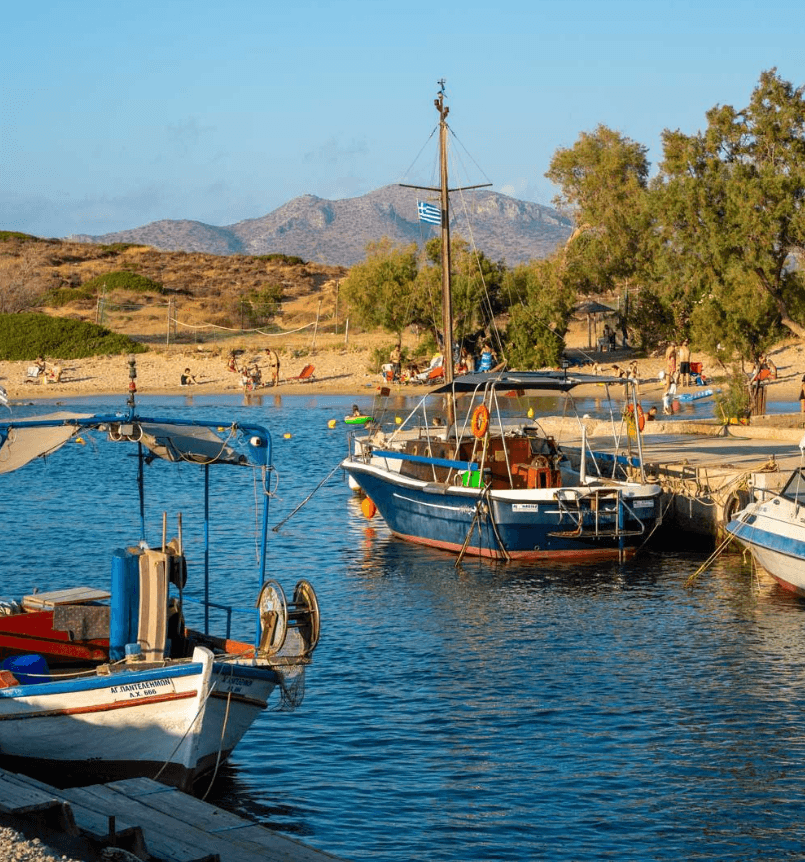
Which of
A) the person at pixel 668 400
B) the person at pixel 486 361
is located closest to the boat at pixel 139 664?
the person at pixel 668 400

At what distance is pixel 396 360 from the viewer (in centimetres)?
6756

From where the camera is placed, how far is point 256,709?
44.1 ft

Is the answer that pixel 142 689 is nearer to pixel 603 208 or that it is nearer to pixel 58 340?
pixel 603 208

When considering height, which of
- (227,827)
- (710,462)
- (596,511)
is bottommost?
(227,827)

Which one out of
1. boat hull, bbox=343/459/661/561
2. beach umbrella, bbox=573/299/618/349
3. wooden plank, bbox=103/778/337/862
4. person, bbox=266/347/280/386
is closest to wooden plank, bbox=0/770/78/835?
wooden plank, bbox=103/778/337/862

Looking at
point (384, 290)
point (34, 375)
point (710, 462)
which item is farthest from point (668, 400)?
point (34, 375)

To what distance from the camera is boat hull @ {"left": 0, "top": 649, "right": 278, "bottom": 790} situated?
12570 mm

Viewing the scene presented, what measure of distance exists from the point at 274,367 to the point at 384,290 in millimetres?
7380

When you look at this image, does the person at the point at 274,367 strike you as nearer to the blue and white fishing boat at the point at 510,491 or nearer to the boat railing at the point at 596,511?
the blue and white fishing boat at the point at 510,491

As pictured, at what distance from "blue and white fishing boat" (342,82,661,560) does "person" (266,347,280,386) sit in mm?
41219

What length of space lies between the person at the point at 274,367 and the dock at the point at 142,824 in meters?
59.1

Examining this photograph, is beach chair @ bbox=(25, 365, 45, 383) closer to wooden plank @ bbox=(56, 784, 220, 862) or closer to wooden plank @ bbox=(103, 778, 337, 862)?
wooden plank @ bbox=(103, 778, 337, 862)

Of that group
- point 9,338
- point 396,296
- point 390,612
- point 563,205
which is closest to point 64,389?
point 9,338

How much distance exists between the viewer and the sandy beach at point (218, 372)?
6362 cm
